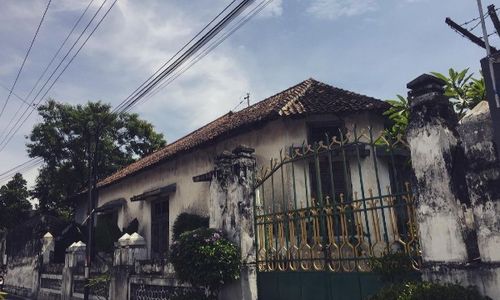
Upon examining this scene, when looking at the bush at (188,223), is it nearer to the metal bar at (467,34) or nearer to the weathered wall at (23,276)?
the weathered wall at (23,276)

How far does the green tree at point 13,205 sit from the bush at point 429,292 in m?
32.0

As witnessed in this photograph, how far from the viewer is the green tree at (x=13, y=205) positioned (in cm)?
2945

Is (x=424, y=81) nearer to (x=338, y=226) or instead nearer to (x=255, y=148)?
(x=338, y=226)

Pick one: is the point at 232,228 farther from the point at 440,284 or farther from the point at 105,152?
the point at 105,152

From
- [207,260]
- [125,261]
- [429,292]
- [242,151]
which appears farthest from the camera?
[125,261]

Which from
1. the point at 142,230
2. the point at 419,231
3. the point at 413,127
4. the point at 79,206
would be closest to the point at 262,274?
the point at 419,231

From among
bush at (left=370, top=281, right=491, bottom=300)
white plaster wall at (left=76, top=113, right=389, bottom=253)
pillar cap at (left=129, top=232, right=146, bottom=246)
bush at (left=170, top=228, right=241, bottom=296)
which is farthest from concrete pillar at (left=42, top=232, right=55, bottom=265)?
bush at (left=370, top=281, right=491, bottom=300)

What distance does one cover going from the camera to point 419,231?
4246 millimetres

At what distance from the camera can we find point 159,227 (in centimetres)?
1602

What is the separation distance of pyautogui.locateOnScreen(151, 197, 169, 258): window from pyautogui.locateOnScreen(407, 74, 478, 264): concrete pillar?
12.6m

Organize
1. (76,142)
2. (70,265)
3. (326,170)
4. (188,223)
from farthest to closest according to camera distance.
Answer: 1. (76,142)
2. (188,223)
3. (70,265)
4. (326,170)

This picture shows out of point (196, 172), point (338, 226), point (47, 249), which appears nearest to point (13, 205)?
point (47, 249)

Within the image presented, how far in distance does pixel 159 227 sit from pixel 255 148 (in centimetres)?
670

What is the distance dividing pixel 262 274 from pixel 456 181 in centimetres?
336
